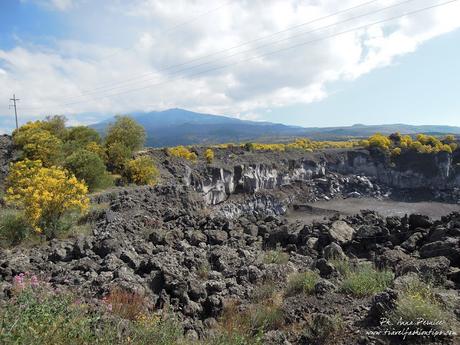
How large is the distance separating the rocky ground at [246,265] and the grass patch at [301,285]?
0.20 feet

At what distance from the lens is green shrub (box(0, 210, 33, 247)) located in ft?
34.5

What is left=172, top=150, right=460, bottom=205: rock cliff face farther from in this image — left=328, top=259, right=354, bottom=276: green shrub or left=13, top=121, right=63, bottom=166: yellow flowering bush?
left=328, top=259, right=354, bottom=276: green shrub

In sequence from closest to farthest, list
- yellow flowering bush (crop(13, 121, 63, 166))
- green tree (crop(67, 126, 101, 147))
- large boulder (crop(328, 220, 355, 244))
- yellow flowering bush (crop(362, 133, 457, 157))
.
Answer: large boulder (crop(328, 220, 355, 244)) < yellow flowering bush (crop(13, 121, 63, 166)) < green tree (crop(67, 126, 101, 147)) < yellow flowering bush (crop(362, 133, 457, 157))

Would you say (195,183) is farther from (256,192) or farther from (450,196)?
(450,196)

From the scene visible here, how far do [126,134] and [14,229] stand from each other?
15.9 metres

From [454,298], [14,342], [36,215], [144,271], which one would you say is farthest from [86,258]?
[454,298]

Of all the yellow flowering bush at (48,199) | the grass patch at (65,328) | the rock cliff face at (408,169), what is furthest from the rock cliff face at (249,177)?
the grass patch at (65,328)

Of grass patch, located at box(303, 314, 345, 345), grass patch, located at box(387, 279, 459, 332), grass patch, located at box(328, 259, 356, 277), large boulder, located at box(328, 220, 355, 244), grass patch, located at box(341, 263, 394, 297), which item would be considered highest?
grass patch, located at box(387, 279, 459, 332)

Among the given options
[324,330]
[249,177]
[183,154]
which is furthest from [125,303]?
[249,177]

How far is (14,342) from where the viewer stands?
324cm

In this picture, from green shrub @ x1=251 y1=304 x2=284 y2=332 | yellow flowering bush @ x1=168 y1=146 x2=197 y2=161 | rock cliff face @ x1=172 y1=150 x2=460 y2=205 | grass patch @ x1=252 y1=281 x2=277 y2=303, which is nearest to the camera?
green shrub @ x1=251 y1=304 x2=284 y2=332

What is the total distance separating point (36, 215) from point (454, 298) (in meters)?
10.3

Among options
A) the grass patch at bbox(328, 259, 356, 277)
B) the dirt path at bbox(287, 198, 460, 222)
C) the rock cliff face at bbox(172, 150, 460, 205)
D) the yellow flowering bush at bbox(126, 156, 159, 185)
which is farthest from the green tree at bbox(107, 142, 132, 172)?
the dirt path at bbox(287, 198, 460, 222)

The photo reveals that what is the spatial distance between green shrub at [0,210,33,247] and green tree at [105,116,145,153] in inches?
570
